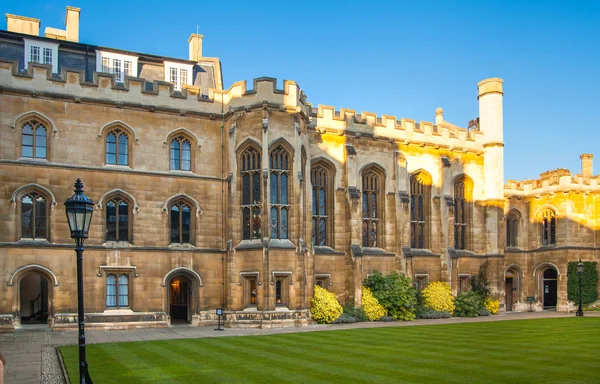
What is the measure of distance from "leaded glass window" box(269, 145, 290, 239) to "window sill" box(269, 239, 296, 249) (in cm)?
19

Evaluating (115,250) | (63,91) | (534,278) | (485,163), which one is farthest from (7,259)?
(534,278)

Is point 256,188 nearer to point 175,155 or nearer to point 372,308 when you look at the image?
point 175,155

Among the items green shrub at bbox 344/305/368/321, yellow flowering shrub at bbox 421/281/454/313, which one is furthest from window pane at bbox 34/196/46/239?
yellow flowering shrub at bbox 421/281/454/313

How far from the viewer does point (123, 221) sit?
26859 mm

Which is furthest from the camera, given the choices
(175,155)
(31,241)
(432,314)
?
(432,314)

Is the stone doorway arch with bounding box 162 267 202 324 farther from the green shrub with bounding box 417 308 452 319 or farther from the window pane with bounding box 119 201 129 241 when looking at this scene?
the green shrub with bounding box 417 308 452 319

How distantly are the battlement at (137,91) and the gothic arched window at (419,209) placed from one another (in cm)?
923

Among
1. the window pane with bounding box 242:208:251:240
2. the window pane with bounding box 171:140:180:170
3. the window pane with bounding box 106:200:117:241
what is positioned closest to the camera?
the window pane with bounding box 106:200:117:241

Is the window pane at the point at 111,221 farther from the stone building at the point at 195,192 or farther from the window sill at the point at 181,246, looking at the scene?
the window sill at the point at 181,246

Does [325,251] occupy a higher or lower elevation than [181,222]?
lower

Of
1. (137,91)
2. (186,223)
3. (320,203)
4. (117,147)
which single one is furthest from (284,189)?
(137,91)

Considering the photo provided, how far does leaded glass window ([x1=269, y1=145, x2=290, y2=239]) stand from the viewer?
90.1 feet

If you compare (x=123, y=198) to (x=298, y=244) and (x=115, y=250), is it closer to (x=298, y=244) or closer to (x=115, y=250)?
(x=115, y=250)

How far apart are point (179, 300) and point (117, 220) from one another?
6782 millimetres
